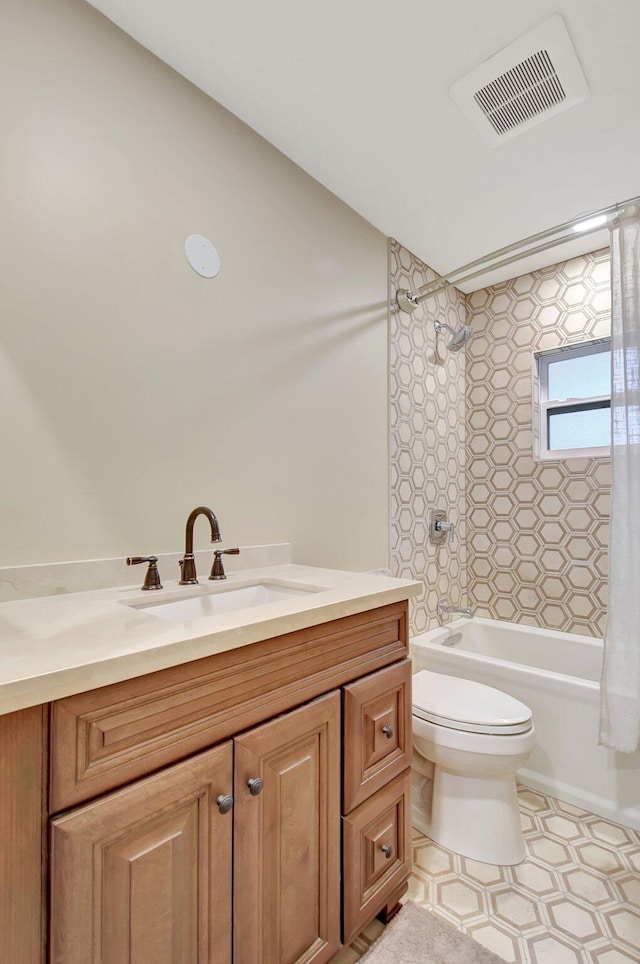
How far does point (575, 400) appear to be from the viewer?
2.43 meters

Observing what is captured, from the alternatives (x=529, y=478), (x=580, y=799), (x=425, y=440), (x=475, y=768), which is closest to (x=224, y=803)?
(x=475, y=768)

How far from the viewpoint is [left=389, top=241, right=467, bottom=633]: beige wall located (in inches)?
87.4

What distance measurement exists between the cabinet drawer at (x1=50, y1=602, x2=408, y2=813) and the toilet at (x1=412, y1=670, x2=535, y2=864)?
632 mm

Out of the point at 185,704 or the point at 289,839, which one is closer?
the point at 185,704

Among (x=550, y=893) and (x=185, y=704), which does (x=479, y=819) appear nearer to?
(x=550, y=893)

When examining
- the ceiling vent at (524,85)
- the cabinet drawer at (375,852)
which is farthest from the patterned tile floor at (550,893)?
the ceiling vent at (524,85)

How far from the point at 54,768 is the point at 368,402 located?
5.69 feet

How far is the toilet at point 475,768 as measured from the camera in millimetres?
1446

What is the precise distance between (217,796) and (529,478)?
2.25 metres

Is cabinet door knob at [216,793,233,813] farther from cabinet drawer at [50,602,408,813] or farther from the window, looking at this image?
the window

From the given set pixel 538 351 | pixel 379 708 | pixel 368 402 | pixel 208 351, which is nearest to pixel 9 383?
pixel 208 351

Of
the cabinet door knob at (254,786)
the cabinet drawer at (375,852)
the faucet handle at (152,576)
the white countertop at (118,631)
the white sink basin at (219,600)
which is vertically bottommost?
the cabinet drawer at (375,852)

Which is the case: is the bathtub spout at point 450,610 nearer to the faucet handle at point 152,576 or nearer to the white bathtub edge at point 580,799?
the white bathtub edge at point 580,799

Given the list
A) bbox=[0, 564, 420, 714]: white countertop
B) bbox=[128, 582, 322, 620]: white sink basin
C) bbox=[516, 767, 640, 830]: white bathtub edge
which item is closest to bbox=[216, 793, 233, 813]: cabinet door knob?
bbox=[0, 564, 420, 714]: white countertop
